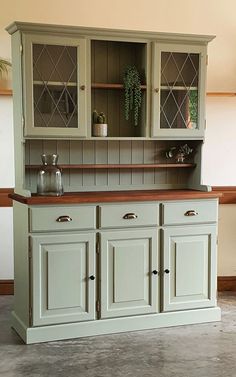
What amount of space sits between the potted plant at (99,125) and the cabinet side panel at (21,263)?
730mm

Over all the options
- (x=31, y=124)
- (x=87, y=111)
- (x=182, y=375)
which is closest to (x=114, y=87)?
(x=87, y=111)

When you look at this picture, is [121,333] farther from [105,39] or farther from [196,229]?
[105,39]

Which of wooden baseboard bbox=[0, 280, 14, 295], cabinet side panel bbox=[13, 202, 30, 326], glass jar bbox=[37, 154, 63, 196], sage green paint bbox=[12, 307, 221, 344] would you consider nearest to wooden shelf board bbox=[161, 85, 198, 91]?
glass jar bbox=[37, 154, 63, 196]

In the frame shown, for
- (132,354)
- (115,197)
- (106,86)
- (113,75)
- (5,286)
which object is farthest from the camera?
(5,286)

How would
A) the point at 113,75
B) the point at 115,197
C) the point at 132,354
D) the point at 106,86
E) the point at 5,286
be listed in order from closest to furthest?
1. the point at 132,354
2. the point at 115,197
3. the point at 106,86
4. the point at 113,75
5. the point at 5,286

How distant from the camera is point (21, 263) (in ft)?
12.1

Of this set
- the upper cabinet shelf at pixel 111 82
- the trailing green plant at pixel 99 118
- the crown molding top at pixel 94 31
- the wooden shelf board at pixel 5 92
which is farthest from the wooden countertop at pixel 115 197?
the crown molding top at pixel 94 31

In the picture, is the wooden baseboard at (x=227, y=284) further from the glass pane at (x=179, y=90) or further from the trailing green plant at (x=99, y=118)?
the trailing green plant at (x=99, y=118)

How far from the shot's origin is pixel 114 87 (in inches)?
154

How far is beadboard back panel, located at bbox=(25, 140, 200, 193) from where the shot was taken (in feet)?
13.1

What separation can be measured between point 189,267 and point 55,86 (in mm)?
1533

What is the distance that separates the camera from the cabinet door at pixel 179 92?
391cm

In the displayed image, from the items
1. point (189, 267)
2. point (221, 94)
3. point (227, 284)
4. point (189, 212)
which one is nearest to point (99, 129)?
point (189, 212)

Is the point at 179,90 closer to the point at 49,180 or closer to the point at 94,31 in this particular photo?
the point at 94,31
